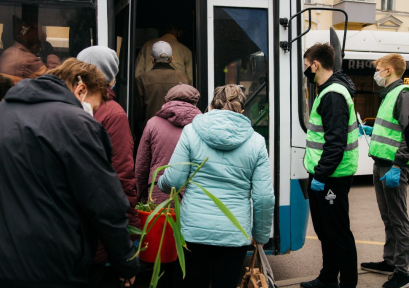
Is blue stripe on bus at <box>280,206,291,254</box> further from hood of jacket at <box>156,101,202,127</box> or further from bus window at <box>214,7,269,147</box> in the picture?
hood of jacket at <box>156,101,202,127</box>

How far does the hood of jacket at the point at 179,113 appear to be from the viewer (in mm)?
3633

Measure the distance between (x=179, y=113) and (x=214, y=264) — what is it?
1.12m

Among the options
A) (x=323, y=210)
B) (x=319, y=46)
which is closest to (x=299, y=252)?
(x=323, y=210)

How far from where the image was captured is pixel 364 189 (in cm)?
1018

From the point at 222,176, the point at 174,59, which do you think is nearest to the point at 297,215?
the point at 222,176

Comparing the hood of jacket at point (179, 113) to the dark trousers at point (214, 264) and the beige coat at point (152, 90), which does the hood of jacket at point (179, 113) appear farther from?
the dark trousers at point (214, 264)

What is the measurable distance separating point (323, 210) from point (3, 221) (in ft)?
8.81

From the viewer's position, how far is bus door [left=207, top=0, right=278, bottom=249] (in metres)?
4.23

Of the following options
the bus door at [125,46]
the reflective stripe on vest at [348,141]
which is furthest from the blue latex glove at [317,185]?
the bus door at [125,46]

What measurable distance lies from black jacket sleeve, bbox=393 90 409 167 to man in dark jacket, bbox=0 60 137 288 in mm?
2995

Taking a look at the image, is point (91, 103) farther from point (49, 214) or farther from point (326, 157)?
point (326, 157)

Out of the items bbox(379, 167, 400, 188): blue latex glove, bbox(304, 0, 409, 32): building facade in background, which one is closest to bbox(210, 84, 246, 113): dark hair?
bbox(379, 167, 400, 188): blue latex glove

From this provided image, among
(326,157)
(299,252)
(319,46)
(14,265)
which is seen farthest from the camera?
(299,252)

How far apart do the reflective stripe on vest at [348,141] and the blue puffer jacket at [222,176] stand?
42.9 inches
